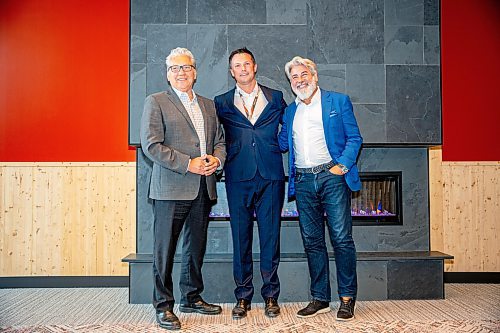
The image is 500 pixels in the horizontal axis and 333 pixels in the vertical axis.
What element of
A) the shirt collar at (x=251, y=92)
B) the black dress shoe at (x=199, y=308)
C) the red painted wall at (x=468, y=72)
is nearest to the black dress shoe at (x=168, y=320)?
the black dress shoe at (x=199, y=308)

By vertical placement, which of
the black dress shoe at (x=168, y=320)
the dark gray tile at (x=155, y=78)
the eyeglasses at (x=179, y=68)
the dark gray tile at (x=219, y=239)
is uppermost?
the dark gray tile at (x=155, y=78)

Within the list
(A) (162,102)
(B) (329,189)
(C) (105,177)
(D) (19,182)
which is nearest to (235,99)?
(A) (162,102)

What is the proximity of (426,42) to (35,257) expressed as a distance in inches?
139

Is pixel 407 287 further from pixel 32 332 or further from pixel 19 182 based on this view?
pixel 19 182

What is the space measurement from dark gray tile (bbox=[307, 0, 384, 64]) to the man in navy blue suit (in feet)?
2.91

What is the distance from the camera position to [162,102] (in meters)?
3.29

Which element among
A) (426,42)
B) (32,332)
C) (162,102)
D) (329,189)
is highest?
(426,42)

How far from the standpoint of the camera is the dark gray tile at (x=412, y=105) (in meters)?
4.11

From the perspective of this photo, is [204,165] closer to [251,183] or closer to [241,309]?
[251,183]

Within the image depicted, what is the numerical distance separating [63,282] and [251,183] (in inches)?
85.3

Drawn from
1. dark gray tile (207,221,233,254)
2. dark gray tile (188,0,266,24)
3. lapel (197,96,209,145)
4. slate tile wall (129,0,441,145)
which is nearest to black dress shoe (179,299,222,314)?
dark gray tile (207,221,233,254)

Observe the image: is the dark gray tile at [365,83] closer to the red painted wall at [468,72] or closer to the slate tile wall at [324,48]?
the slate tile wall at [324,48]

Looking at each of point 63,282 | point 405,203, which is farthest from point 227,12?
point 63,282

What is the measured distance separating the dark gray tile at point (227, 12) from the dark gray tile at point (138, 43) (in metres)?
0.36
